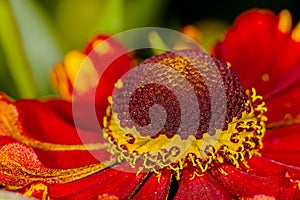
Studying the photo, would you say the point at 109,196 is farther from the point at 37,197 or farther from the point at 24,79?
the point at 24,79

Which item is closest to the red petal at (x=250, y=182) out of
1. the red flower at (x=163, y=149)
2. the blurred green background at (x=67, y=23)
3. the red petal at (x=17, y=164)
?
the red flower at (x=163, y=149)

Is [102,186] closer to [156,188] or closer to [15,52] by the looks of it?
[156,188]

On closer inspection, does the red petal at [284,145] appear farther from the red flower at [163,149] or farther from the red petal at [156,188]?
the red petal at [156,188]

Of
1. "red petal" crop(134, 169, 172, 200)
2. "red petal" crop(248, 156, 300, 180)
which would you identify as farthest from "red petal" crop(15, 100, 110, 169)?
"red petal" crop(248, 156, 300, 180)

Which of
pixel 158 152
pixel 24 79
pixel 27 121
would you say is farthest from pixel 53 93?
pixel 158 152

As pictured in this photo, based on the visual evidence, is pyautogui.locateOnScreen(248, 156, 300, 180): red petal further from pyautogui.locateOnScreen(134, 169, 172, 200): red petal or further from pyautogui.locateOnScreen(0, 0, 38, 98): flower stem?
pyautogui.locateOnScreen(0, 0, 38, 98): flower stem

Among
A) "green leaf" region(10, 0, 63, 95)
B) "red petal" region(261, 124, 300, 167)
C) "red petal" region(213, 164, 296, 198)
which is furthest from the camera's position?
"green leaf" region(10, 0, 63, 95)

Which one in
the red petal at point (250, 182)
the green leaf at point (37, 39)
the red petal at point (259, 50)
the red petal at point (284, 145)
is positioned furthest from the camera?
the green leaf at point (37, 39)
